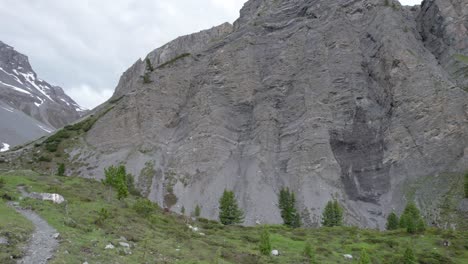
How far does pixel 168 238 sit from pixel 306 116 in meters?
87.0

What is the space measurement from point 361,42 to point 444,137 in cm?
4439

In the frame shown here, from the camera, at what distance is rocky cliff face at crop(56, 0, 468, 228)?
104m

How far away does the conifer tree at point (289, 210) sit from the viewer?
8512cm

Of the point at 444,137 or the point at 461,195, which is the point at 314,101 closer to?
the point at 444,137

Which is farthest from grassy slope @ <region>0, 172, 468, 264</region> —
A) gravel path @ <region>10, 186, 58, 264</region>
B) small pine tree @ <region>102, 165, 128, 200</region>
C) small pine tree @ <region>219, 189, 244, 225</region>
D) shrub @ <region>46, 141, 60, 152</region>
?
shrub @ <region>46, 141, 60, 152</region>

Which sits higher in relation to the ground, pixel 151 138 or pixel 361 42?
pixel 361 42

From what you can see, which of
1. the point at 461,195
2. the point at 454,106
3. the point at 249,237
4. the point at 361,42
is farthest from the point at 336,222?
the point at 361,42

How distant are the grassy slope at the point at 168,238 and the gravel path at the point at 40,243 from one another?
2.11 feet

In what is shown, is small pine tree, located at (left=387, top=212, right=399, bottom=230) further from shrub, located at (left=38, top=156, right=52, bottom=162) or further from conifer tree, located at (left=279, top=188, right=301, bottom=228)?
shrub, located at (left=38, top=156, right=52, bottom=162)

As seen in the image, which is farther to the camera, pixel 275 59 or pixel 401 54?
pixel 275 59

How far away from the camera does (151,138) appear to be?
12188cm

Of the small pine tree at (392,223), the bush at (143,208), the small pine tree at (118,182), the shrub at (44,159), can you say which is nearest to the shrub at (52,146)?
the shrub at (44,159)

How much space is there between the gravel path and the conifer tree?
185 ft

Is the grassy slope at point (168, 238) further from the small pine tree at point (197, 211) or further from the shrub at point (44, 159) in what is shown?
the shrub at point (44, 159)
